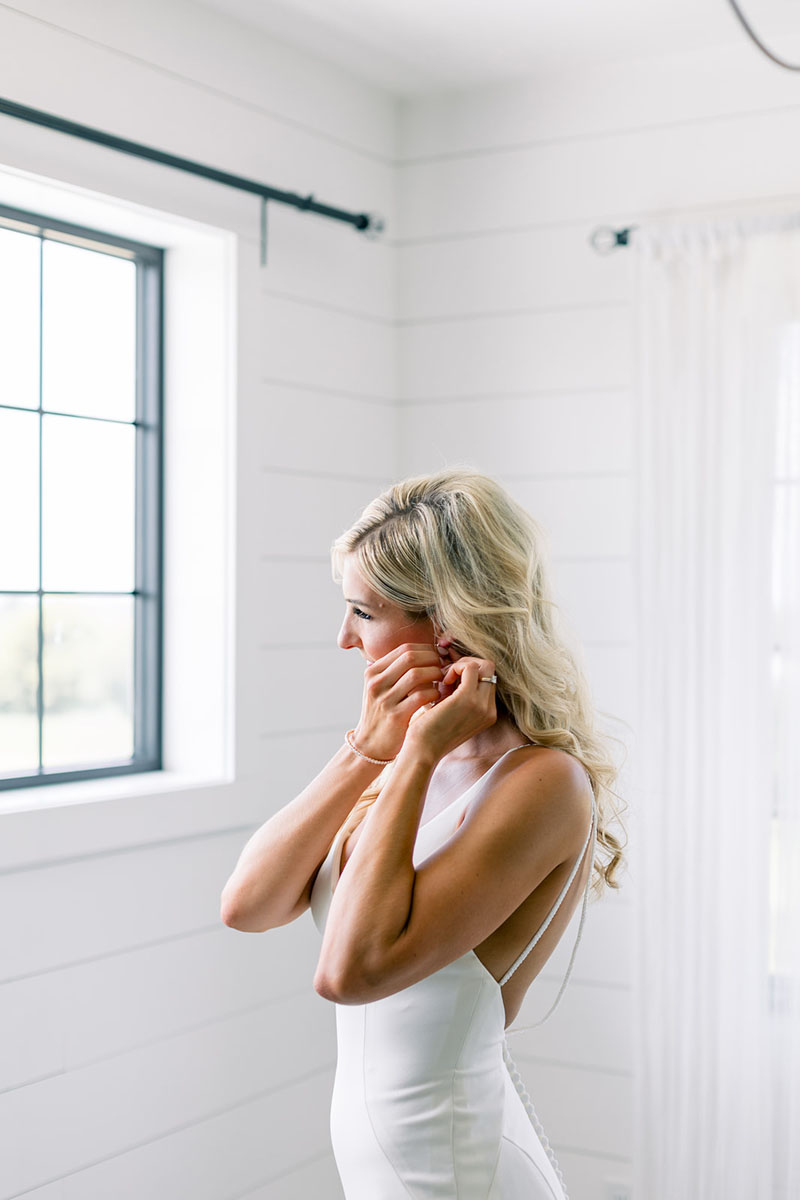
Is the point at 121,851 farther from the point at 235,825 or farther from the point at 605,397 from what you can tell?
the point at 605,397

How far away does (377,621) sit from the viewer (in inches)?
60.5

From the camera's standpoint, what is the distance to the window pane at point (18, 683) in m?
2.40

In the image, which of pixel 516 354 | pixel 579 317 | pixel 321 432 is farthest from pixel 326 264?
pixel 579 317

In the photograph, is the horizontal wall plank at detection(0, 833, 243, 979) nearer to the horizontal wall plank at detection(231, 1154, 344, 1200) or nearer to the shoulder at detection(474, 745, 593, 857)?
the horizontal wall plank at detection(231, 1154, 344, 1200)

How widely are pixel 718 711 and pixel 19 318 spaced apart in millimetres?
1633

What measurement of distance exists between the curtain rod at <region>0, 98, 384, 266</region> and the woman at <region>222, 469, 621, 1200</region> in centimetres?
109

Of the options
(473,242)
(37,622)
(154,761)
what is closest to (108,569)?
(37,622)

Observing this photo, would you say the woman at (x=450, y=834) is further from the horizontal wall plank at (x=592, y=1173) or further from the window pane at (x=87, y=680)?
the horizontal wall plank at (x=592, y=1173)

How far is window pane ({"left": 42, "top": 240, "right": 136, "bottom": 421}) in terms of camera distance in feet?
8.17

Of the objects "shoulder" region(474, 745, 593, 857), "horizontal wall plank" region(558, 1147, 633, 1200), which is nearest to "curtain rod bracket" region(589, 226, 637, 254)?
"shoulder" region(474, 745, 593, 857)

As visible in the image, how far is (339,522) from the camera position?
9.79 ft

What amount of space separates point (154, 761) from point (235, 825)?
23 centimetres

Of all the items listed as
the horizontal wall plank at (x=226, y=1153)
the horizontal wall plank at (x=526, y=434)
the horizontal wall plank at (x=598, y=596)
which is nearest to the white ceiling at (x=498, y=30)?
the horizontal wall plank at (x=526, y=434)

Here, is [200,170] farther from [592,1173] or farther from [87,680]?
[592,1173]
